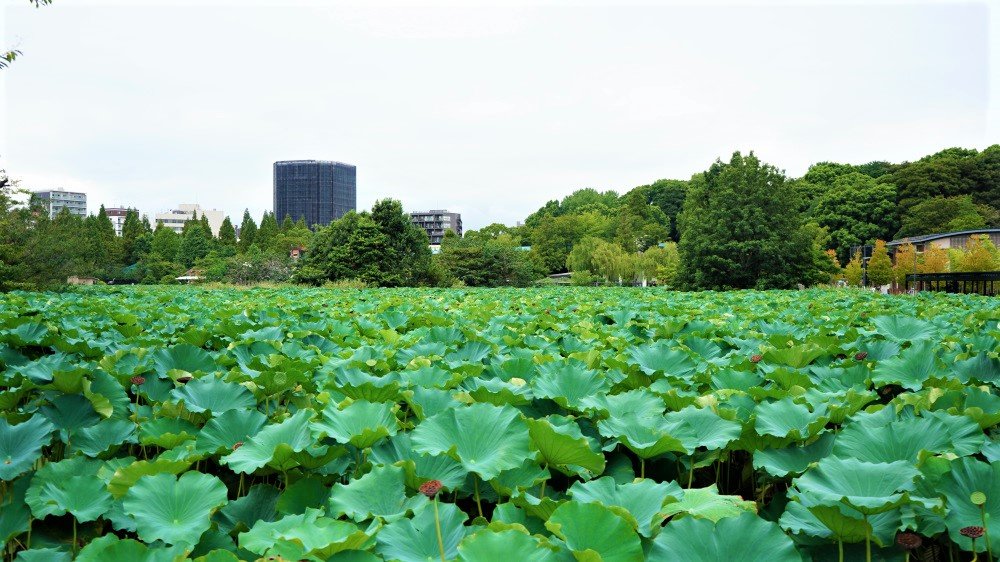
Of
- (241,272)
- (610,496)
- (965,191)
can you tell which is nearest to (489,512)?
(610,496)

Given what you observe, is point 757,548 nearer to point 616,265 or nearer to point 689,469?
point 689,469

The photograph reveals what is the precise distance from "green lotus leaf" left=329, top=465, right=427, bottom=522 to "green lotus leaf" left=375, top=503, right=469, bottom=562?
6cm

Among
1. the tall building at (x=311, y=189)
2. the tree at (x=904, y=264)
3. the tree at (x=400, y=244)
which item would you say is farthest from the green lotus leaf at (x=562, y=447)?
the tall building at (x=311, y=189)

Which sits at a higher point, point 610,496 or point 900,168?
point 900,168

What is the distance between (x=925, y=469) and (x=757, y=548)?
19.6 inches

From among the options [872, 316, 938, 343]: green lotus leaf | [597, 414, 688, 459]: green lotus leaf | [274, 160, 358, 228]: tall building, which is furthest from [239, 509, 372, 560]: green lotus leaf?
[274, 160, 358, 228]: tall building

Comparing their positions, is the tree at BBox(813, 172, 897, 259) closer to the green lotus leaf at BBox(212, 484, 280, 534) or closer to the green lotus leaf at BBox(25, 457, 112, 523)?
the green lotus leaf at BBox(212, 484, 280, 534)

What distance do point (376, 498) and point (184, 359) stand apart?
5.19 feet

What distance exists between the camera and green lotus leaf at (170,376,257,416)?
1.95 m

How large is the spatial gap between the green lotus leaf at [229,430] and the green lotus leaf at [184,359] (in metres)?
0.88

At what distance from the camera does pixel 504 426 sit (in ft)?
4.80

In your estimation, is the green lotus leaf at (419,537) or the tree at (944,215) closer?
the green lotus leaf at (419,537)

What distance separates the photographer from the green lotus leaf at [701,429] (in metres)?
1.55

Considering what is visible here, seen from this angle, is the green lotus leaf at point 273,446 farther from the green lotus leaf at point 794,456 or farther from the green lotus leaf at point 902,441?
the green lotus leaf at point 902,441
